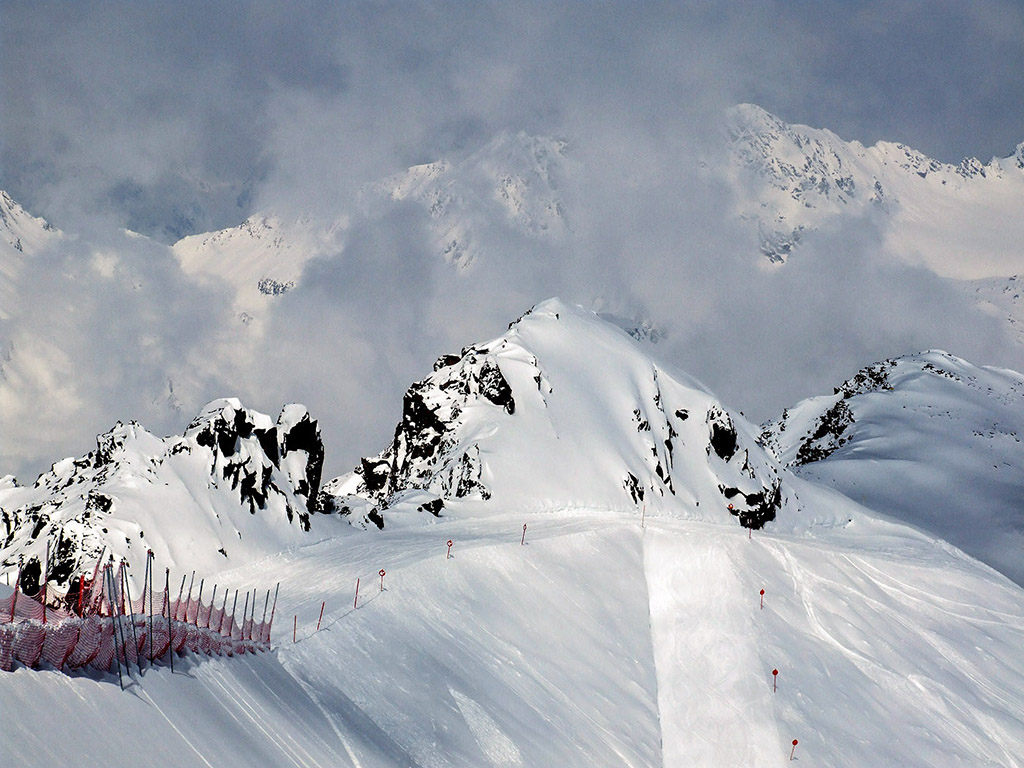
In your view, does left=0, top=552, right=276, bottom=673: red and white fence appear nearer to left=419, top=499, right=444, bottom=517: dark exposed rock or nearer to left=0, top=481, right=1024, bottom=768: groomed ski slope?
left=0, top=481, right=1024, bottom=768: groomed ski slope

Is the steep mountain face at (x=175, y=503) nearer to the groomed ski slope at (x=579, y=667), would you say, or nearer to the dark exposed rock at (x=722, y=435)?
the groomed ski slope at (x=579, y=667)

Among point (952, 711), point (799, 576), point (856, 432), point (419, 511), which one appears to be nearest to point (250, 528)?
point (419, 511)

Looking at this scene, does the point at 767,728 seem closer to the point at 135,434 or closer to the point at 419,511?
the point at 419,511

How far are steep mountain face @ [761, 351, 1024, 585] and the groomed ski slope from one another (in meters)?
53.5

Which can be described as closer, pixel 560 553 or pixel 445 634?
pixel 445 634

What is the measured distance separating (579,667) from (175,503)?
107 ft

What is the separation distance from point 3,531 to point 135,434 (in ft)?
46.4

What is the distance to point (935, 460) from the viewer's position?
15175 cm

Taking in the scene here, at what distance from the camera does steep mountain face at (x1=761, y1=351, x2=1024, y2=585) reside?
123000mm

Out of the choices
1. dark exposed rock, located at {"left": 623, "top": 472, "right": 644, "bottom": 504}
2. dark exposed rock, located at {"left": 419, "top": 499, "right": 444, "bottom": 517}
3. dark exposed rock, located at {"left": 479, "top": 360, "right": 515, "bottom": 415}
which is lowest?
dark exposed rock, located at {"left": 419, "top": 499, "right": 444, "bottom": 517}

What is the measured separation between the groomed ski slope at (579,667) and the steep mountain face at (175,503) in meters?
4.10

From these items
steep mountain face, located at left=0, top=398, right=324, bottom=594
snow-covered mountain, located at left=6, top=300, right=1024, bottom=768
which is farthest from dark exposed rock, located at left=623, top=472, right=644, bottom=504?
steep mountain face, located at left=0, top=398, right=324, bottom=594

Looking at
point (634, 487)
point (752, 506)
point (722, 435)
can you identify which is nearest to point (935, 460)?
point (722, 435)

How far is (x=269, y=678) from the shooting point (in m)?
28.0
